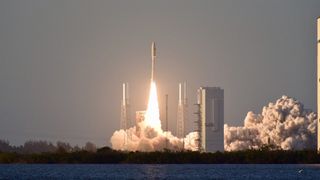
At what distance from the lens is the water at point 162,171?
146 meters

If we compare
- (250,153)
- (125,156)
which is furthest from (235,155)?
(125,156)

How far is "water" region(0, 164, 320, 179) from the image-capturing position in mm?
145875

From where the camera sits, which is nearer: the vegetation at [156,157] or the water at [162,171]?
the water at [162,171]

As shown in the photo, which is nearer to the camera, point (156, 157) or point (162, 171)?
point (162, 171)

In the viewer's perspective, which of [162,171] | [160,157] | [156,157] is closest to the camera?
[162,171]

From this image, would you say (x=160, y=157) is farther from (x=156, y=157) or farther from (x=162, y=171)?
(x=162, y=171)

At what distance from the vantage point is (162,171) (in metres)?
167

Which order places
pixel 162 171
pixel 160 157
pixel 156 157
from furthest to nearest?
pixel 160 157, pixel 156 157, pixel 162 171

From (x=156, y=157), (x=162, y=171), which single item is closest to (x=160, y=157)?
(x=156, y=157)

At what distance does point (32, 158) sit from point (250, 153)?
31.1 metres

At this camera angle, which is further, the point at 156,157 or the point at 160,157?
the point at 160,157

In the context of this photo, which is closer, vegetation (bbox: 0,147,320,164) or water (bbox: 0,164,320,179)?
water (bbox: 0,164,320,179)

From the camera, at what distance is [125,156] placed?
187250mm

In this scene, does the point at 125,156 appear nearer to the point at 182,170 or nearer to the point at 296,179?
the point at 182,170
